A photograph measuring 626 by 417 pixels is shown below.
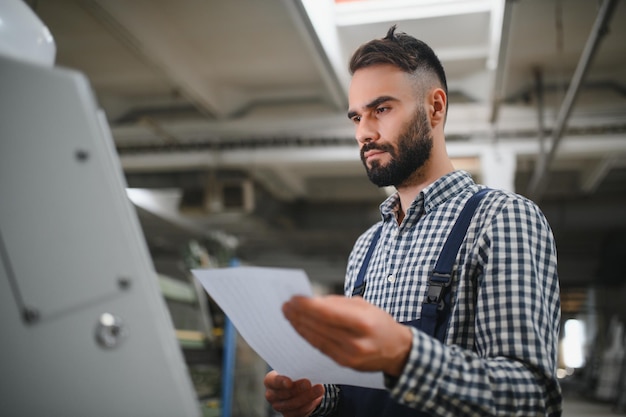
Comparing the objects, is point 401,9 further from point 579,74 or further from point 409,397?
point 409,397

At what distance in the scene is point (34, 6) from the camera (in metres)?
3.94

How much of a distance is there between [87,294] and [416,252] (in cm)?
73

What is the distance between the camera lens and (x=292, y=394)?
123 centimetres

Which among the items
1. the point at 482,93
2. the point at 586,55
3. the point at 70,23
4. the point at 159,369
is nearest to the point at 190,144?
the point at 70,23

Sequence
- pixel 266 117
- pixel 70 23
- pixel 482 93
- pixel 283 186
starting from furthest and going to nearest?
pixel 283 186 < pixel 266 117 < pixel 482 93 < pixel 70 23

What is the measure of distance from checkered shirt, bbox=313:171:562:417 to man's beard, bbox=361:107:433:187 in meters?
0.07

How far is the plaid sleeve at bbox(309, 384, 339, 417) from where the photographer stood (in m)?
1.28

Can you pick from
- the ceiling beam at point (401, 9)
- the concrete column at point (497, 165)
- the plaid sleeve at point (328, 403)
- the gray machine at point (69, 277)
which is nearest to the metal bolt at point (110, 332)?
the gray machine at point (69, 277)

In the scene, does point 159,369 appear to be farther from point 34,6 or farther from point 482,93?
point 482,93

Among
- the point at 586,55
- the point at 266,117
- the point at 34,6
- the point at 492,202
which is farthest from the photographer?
the point at 266,117

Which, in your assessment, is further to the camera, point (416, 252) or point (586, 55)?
point (586, 55)

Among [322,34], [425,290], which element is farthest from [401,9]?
[425,290]

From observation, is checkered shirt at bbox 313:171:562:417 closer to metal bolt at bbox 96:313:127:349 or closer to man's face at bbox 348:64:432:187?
man's face at bbox 348:64:432:187

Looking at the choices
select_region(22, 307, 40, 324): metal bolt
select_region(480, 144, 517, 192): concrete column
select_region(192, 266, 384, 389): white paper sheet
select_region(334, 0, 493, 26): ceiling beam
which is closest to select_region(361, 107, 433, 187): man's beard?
select_region(192, 266, 384, 389): white paper sheet
